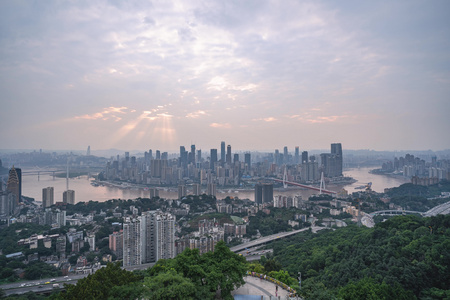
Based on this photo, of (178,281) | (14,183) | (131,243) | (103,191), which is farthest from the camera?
(103,191)

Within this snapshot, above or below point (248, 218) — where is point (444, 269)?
above

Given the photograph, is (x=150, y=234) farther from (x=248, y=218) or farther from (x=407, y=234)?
(x=407, y=234)

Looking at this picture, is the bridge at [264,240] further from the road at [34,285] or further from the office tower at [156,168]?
the office tower at [156,168]

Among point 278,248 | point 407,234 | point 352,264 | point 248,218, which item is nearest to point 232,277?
point 352,264

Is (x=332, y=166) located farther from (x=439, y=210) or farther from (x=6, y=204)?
(x=6, y=204)

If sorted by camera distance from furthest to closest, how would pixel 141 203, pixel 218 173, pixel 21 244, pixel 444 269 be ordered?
1. pixel 218 173
2. pixel 141 203
3. pixel 21 244
4. pixel 444 269

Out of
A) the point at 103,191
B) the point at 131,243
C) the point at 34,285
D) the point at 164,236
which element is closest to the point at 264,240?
the point at 164,236

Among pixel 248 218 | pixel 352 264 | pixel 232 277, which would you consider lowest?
pixel 248 218
